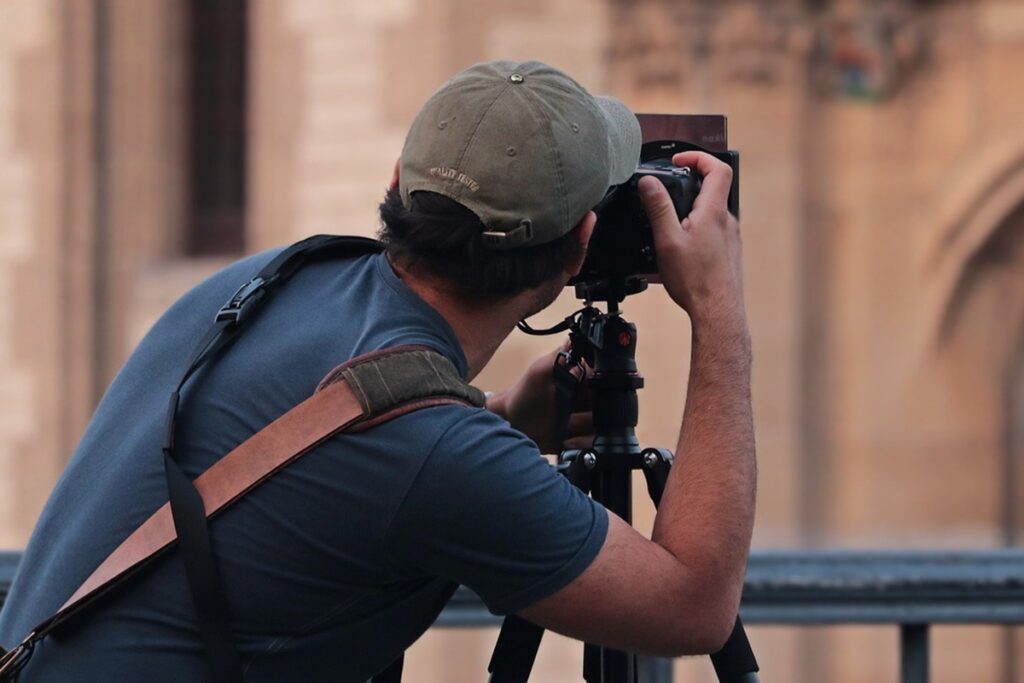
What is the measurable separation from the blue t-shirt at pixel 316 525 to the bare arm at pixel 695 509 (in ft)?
0.14

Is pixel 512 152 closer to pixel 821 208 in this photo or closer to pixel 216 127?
pixel 821 208

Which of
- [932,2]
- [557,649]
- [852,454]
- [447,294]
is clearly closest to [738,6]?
[932,2]

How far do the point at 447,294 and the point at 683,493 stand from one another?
0.34 metres

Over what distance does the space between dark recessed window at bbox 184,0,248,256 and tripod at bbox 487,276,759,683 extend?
6.94 metres

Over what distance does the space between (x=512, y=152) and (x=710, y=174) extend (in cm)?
35

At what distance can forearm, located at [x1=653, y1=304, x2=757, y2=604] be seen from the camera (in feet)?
6.42

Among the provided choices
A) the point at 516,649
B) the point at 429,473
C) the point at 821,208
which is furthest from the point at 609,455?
the point at 821,208

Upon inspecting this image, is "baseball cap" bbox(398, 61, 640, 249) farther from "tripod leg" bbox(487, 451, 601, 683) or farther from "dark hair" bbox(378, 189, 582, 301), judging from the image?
"tripod leg" bbox(487, 451, 601, 683)

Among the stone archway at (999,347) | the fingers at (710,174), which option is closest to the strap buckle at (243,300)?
the fingers at (710,174)

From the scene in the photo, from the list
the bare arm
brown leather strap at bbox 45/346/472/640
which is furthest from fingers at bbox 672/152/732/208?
brown leather strap at bbox 45/346/472/640

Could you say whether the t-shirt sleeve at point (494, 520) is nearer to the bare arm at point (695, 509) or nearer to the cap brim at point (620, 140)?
the bare arm at point (695, 509)

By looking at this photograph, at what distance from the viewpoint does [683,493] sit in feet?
6.52

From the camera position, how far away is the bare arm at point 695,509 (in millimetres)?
1914

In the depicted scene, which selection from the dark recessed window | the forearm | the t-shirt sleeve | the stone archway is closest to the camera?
the t-shirt sleeve
